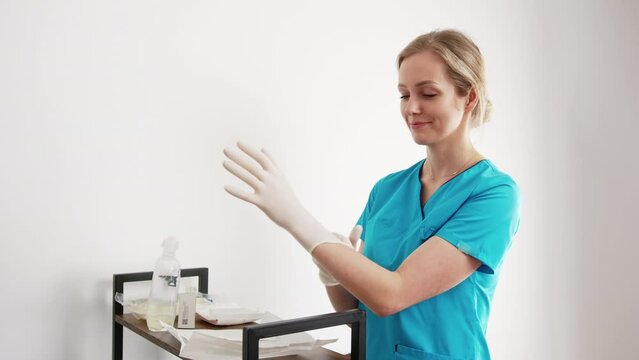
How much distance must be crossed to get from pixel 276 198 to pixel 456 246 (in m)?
0.34

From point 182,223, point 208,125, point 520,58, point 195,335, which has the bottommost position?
point 195,335

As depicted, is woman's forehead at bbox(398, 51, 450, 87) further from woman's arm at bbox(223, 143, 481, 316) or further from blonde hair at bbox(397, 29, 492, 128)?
woman's arm at bbox(223, 143, 481, 316)

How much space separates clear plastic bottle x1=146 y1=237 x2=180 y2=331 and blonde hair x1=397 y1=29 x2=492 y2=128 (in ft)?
2.04

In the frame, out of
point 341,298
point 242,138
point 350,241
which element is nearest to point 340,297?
point 341,298

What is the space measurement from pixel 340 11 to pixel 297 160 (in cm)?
44

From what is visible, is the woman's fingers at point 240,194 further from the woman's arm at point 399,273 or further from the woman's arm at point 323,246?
the woman's arm at point 399,273

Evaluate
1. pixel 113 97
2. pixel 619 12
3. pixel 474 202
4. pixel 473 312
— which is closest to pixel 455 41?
pixel 474 202

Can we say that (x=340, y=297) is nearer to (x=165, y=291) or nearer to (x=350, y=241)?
(x=350, y=241)

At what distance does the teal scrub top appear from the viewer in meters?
1.14

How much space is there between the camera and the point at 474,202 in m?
1.17

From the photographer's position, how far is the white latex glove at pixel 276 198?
0.99 metres

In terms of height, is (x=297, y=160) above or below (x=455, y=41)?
below

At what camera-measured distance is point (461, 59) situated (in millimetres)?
1231

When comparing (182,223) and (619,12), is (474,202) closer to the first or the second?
(182,223)
